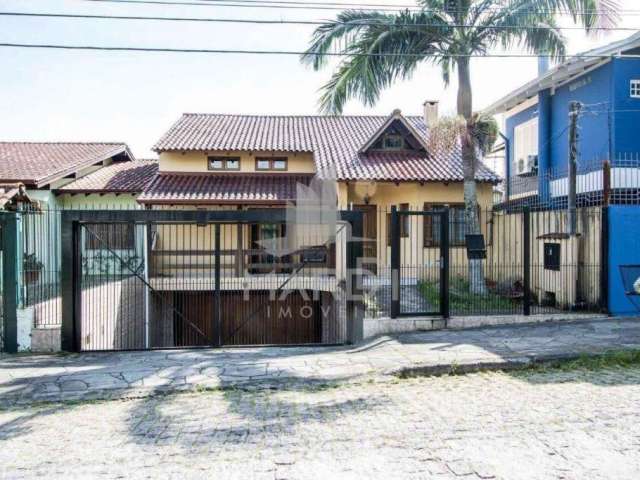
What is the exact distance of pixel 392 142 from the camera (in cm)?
1744

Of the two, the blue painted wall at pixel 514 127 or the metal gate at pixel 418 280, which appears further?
the blue painted wall at pixel 514 127

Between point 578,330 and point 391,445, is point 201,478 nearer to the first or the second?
point 391,445

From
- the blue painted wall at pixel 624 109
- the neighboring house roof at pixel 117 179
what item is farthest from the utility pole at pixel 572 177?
the neighboring house roof at pixel 117 179

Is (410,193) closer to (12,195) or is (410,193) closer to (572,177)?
(572,177)

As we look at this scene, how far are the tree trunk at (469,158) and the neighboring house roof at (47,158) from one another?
1257 centimetres

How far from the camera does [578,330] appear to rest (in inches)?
352

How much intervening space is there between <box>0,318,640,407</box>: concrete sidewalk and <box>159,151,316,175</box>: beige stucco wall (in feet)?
33.4

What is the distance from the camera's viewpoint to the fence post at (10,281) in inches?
Result: 317

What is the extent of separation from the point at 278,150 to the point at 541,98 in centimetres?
876

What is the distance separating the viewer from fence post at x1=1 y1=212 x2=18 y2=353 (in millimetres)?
8055

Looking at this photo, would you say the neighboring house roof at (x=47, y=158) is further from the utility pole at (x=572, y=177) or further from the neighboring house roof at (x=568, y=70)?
the neighboring house roof at (x=568, y=70)

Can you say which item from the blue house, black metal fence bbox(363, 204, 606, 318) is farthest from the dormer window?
black metal fence bbox(363, 204, 606, 318)

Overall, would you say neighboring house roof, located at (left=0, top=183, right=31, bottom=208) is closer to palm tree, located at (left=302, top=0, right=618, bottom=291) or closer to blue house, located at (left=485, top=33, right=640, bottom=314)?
palm tree, located at (left=302, top=0, right=618, bottom=291)

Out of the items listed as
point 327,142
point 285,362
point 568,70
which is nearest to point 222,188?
point 327,142
